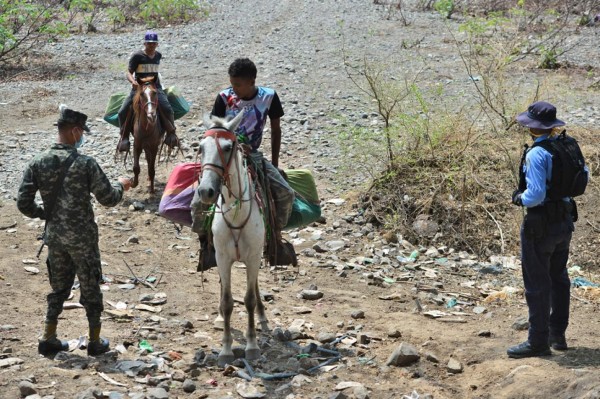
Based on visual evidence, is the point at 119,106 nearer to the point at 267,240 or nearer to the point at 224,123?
the point at 267,240

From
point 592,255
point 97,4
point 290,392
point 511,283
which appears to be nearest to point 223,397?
point 290,392

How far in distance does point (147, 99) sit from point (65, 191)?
524 cm

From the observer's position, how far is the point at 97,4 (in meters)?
25.9

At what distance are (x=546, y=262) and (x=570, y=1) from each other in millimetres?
19253

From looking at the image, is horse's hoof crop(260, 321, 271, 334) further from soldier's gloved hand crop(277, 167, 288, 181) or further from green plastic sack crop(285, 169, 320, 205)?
soldier's gloved hand crop(277, 167, 288, 181)

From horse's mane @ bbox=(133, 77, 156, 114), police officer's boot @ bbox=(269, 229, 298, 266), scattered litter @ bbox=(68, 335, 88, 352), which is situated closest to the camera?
scattered litter @ bbox=(68, 335, 88, 352)

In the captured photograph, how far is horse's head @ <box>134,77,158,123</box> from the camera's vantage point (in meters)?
10.7

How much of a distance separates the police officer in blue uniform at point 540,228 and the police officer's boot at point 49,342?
3385 millimetres

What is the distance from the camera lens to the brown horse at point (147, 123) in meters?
10.7

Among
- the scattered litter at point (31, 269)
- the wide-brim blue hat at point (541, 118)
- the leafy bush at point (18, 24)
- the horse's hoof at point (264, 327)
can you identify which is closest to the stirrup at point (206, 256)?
the horse's hoof at point (264, 327)

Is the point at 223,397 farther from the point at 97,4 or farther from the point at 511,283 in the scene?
the point at 97,4

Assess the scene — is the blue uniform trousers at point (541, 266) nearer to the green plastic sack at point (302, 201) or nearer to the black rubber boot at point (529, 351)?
the black rubber boot at point (529, 351)

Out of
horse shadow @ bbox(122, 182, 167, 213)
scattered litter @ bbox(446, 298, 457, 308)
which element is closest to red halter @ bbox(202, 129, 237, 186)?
scattered litter @ bbox(446, 298, 457, 308)

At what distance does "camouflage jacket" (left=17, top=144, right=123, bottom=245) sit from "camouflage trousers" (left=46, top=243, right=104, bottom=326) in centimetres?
10
